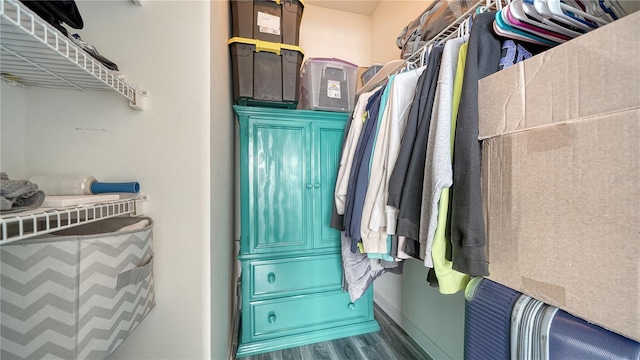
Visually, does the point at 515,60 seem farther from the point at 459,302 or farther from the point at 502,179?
the point at 459,302

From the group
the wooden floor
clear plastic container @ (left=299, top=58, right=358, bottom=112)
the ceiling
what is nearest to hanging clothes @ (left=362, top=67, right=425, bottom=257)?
clear plastic container @ (left=299, top=58, right=358, bottom=112)

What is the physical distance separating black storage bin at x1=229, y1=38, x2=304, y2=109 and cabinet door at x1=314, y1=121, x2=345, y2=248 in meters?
0.29

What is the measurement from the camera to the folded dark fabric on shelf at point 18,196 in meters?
0.32

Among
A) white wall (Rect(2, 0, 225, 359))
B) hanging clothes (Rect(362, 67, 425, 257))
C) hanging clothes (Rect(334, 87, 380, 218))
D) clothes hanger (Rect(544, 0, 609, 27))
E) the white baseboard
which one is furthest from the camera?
the white baseboard

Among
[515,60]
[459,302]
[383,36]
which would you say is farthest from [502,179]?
[383,36]

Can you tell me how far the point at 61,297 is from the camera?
1.32 feet

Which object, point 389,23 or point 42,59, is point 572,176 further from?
point 389,23

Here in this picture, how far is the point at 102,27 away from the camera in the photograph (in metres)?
0.60

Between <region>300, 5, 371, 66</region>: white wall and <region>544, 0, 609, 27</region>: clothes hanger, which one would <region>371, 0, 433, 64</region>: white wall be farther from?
<region>544, 0, 609, 27</region>: clothes hanger

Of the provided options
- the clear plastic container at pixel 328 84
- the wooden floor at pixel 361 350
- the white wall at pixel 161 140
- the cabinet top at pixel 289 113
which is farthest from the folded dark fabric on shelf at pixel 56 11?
the wooden floor at pixel 361 350

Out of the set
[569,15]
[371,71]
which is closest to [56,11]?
[569,15]

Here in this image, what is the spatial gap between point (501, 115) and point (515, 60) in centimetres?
21

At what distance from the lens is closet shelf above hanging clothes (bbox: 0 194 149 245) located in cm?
31

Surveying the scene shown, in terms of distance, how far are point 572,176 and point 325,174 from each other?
110 centimetres
